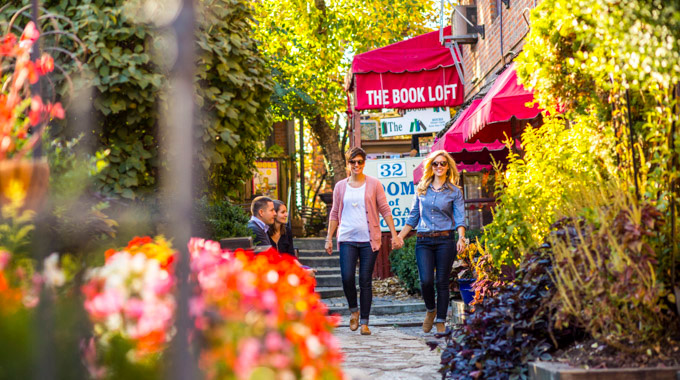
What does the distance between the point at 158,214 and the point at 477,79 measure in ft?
29.9

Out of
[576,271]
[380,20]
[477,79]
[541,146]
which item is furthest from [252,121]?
[380,20]

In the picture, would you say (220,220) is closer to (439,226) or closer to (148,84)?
(439,226)

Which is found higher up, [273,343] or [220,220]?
[220,220]

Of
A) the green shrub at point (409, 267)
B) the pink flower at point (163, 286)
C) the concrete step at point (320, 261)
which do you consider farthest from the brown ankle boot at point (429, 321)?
the concrete step at point (320, 261)

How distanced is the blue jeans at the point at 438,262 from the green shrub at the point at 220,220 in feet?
5.99

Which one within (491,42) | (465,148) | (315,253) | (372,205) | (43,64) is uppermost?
(491,42)

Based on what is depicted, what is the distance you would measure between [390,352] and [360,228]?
4.69 feet

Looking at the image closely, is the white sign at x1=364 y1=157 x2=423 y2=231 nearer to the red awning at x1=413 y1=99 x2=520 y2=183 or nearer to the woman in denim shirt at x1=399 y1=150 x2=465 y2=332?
the red awning at x1=413 y1=99 x2=520 y2=183

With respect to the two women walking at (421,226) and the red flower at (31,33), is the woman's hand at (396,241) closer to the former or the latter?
the two women walking at (421,226)

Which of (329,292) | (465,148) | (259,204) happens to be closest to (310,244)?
(329,292)

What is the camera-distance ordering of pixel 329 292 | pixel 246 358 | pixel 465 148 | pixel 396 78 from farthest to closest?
pixel 396 78 < pixel 329 292 < pixel 465 148 < pixel 246 358

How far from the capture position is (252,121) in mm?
6875

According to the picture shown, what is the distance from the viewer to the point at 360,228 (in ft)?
25.9

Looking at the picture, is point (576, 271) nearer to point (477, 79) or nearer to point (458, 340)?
point (458, 340)
